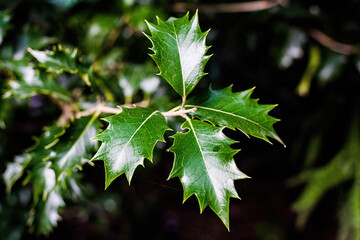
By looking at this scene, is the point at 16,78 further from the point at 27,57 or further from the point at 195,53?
the point at 195,53

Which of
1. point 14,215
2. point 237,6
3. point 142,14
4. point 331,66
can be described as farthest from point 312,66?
point 14,215

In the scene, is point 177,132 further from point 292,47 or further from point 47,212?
point 292,47

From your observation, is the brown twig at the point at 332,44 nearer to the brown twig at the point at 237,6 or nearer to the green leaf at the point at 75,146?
the brown twig at the point at 237,6

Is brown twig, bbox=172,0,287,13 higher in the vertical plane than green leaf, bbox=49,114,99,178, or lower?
higher

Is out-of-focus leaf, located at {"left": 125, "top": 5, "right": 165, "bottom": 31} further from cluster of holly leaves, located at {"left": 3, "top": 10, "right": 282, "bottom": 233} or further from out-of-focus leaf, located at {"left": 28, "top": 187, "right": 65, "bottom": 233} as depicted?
out-of-focus leaf, located at {"left": 28, "top": 187, "right": 65, "bottom": 233}

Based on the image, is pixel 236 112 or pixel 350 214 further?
pixel 350 214

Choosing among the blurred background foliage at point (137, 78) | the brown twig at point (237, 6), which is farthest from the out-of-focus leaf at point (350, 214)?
the brown twig at point (237, 6)

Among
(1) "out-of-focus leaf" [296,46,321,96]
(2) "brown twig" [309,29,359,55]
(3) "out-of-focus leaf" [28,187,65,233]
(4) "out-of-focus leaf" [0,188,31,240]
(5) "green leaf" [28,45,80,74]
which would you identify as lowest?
(4) "out-of-focus leaf" [0,188,31,240]

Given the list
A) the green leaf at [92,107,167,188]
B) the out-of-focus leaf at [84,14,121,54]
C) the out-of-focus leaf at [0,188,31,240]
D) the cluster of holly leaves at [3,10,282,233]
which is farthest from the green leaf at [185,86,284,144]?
the out-of-focus leaf at [0,188,31,240]
